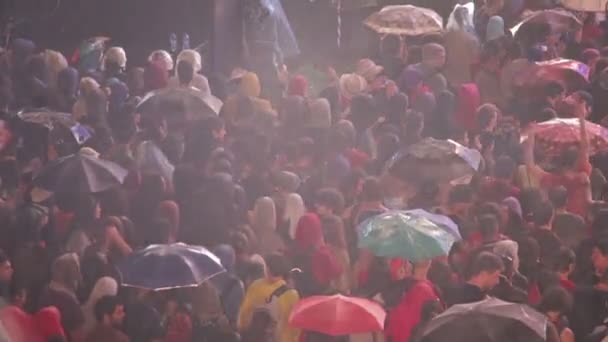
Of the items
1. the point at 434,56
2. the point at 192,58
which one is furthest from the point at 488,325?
Result: the point at 192,58

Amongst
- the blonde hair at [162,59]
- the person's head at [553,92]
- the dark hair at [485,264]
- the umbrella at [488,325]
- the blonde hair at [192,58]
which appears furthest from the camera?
the blonde hair at [162,59]

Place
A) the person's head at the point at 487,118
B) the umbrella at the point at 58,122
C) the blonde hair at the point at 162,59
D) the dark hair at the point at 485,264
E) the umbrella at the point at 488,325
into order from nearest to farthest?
the umbrella at the point at 488,325, the dark hair at the point at 485,264, the umbrella at the point at 58,122, the person's head at the point at 487,118, the blonde hair at the point at 162,59

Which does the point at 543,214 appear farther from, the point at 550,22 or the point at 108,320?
the point at 108,320

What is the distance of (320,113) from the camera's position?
5699 millimetres

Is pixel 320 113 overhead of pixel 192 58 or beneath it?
beneath

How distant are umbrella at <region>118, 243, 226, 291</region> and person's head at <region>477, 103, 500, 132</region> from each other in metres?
1.59

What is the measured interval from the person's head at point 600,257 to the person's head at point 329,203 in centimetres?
117

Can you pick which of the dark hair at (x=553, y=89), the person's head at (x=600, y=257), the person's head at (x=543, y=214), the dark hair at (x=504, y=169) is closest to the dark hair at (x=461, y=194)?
the dark hair at (x=504, y=169)

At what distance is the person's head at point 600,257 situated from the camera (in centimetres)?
509

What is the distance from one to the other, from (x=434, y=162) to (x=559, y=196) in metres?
0.63

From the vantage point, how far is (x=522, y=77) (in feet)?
20.1

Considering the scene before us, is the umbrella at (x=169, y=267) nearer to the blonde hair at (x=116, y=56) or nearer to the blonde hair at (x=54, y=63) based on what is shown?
the blonde hair at (x=54, y=63)

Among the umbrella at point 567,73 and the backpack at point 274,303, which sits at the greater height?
the umbrella at point 567,73

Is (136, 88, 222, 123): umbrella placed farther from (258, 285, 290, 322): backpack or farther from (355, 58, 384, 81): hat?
(258, 285, 290, 322): backpack
